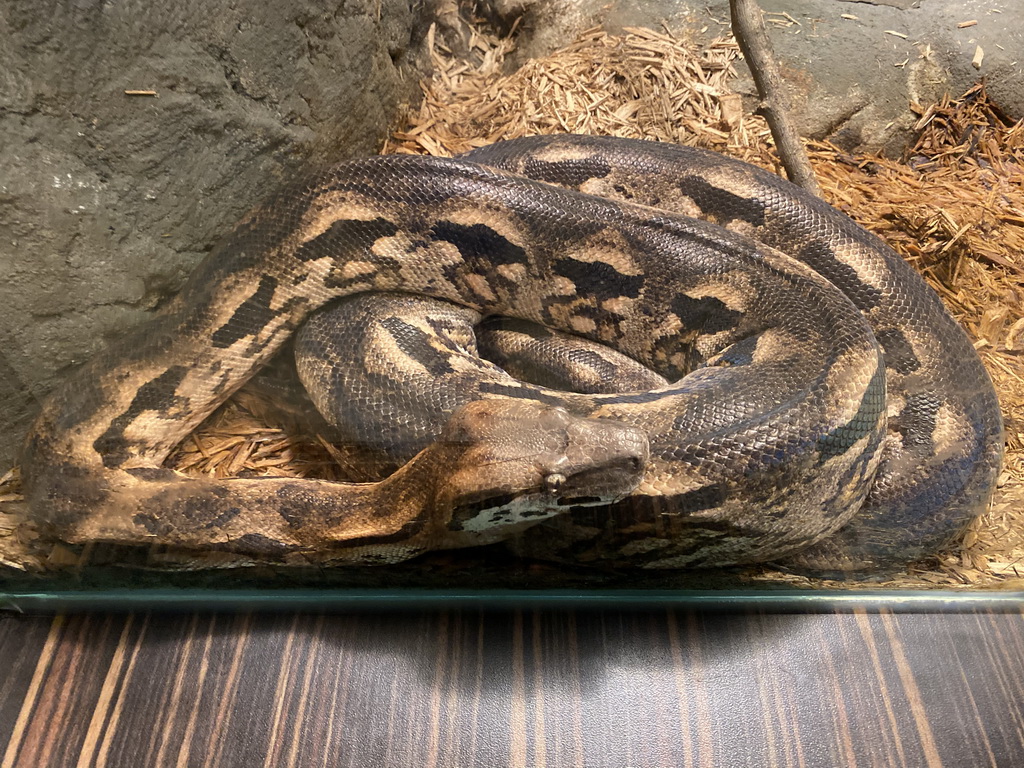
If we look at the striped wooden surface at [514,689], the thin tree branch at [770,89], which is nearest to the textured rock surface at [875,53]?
the thin tree branch at [770,89]

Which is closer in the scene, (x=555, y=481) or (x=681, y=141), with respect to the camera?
(x=555, y=481)

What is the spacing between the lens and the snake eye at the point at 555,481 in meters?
1.82

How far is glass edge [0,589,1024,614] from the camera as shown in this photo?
2.23 meters

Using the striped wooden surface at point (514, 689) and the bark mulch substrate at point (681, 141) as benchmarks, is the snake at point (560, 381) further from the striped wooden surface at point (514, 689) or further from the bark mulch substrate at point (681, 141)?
the striped wooden surface at point (514, 689)

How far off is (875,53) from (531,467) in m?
3.13

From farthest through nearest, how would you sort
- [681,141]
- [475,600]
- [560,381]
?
[681,141] → [560,381] → [475,600]

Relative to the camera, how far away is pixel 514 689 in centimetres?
212

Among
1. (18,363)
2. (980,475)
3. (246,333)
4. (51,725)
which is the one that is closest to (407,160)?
(246,333)

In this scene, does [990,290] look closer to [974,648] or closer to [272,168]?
[974,648]

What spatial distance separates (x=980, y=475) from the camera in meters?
2.39

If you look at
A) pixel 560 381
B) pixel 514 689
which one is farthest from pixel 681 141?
pixel 514 689

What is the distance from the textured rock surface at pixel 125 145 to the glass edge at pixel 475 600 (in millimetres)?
506

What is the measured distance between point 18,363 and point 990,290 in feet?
11.0

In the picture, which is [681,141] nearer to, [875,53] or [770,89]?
[770,89]
